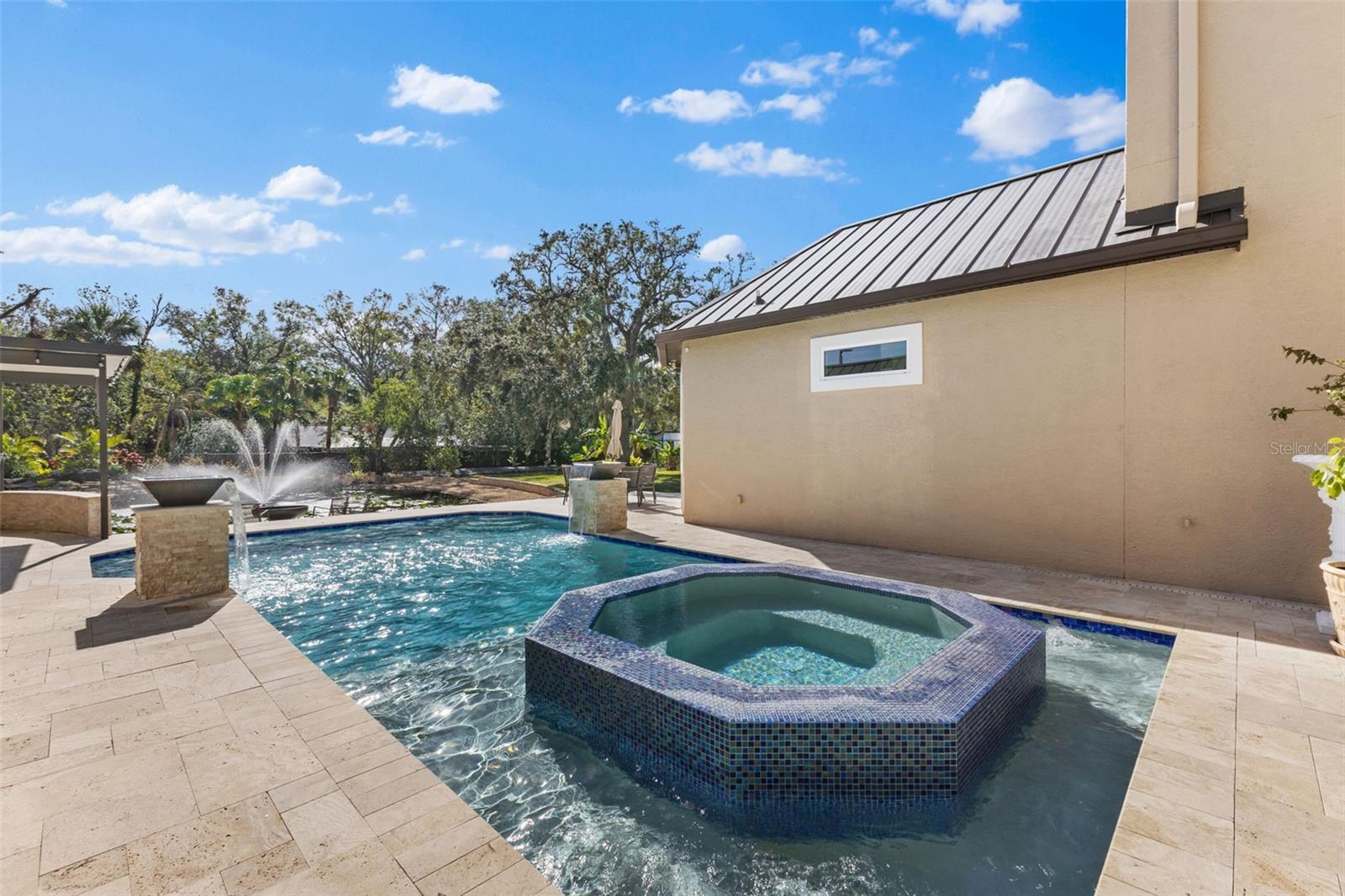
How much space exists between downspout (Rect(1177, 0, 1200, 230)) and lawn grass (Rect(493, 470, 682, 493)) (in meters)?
13.5

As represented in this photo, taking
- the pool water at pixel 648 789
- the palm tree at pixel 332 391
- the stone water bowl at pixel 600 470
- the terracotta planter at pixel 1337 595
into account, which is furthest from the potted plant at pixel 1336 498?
the palm tree at pixel 332 391

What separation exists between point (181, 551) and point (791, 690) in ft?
20.5

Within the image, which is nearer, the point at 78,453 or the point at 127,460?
the point at 78,453

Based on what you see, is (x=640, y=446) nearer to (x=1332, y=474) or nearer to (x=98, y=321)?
(x=1332, y=474)

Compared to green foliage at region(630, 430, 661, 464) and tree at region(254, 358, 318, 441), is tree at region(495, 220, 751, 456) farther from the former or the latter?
tree at region(254, 358, 318, 441)

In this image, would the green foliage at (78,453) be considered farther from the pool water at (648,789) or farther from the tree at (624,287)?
the pool water at (648,789)

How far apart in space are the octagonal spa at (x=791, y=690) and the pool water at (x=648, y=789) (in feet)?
0.67

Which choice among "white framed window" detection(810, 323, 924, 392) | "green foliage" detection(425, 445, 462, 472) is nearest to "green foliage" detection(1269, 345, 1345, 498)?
"white framed window" detection(810, 323, 924, 392)

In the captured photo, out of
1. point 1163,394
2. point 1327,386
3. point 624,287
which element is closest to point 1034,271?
point 1163,394

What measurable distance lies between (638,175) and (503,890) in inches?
804

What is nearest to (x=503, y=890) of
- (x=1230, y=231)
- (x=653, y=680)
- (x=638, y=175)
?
(x=653, y=680)

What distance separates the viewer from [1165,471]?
6484 millimetres

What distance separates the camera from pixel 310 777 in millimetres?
2752

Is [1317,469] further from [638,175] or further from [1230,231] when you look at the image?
[638,175]
